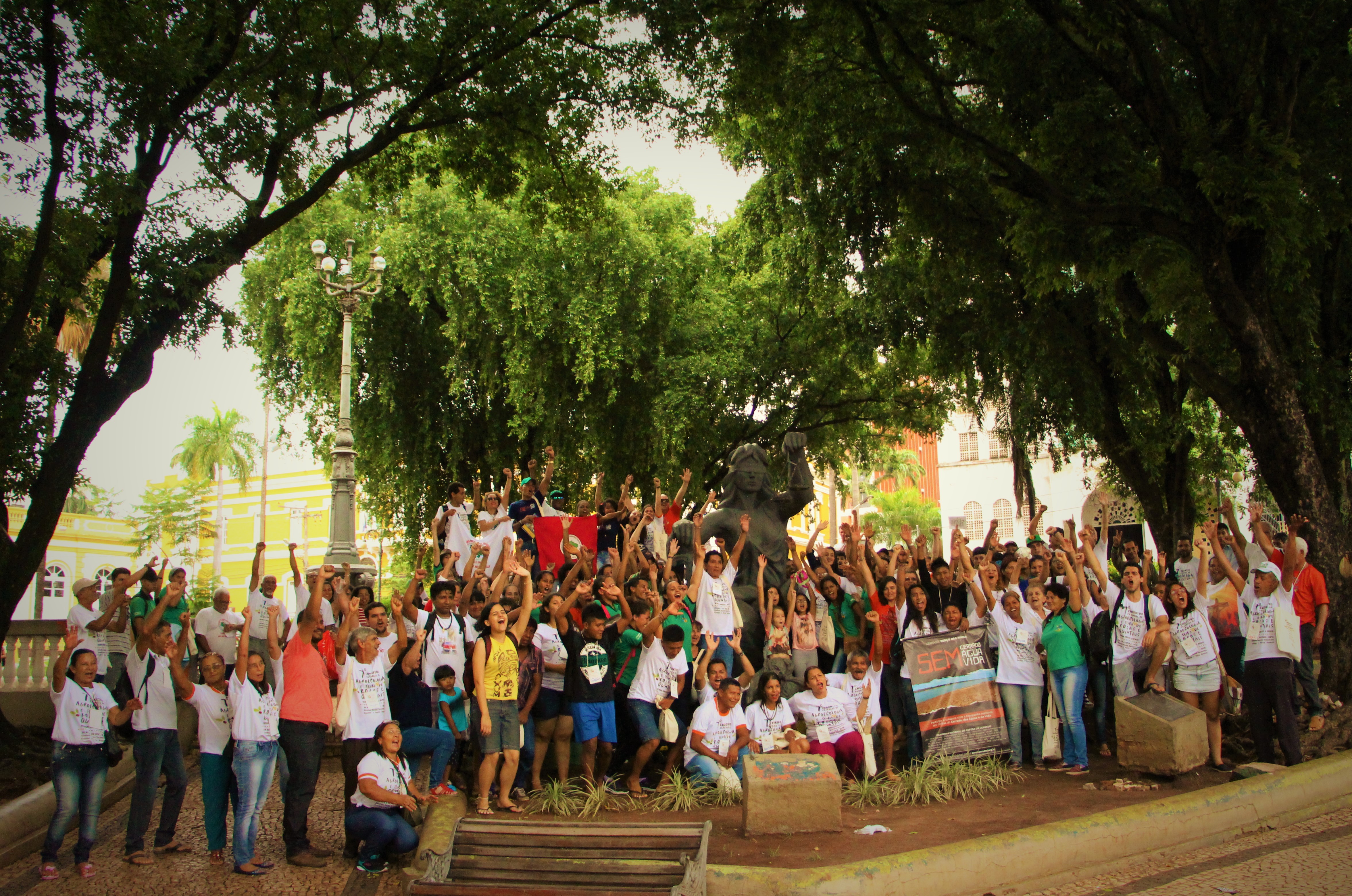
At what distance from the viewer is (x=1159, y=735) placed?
360 inches

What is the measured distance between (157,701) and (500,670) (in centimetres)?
259

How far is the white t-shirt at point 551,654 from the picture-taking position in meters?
9.42

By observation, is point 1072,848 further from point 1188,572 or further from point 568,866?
point 1188,572

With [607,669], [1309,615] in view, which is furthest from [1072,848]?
[1309,615]

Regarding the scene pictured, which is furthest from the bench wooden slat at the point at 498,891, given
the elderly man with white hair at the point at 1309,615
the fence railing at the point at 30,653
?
the fence railing at the point at 30,653

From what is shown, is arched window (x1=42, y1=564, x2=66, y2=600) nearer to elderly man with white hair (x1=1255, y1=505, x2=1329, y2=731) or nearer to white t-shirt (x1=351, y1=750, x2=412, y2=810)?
white t-shirt (x1=351, y1=750, x2=412, y2=810)

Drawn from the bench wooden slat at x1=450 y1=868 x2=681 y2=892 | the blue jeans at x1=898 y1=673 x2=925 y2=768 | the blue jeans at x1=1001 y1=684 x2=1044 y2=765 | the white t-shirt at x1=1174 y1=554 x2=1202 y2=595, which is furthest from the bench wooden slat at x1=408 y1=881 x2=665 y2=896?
the white t-shirt at x1=1174 y1=554 x2=1202 y2=595

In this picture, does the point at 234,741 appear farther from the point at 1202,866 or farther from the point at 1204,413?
the point at 1204,413

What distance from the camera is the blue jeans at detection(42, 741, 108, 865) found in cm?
771

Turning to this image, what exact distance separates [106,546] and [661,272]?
33.7 meters

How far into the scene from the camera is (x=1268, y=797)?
8.27 meters

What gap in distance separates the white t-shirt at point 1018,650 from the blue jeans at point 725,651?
2.63 metres

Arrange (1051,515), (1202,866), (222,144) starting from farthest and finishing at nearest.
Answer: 1. (1051,515)
2. (222,144)
3. (1202,866)

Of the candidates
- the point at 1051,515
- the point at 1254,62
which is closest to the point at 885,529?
the point at 1051,515
